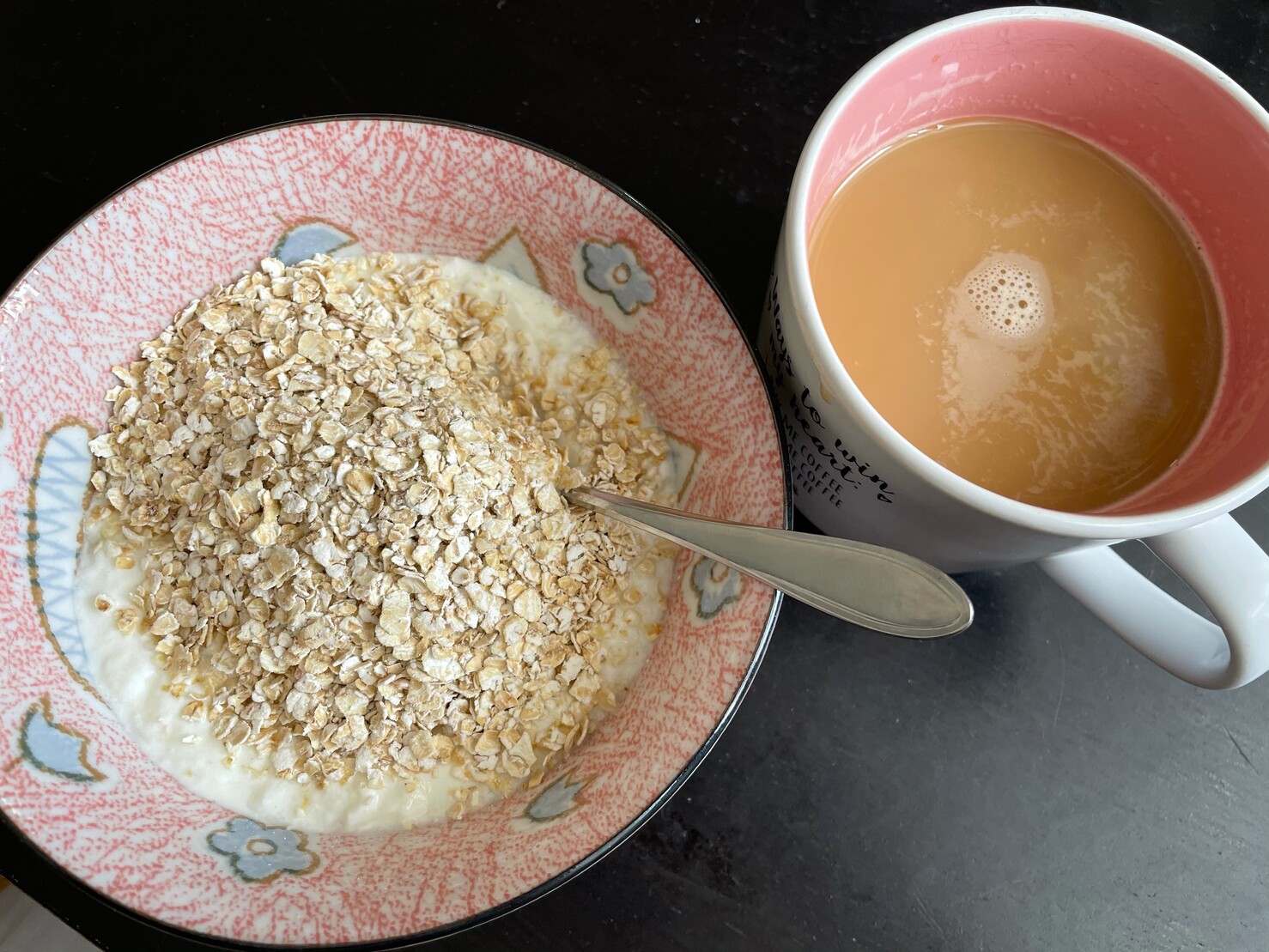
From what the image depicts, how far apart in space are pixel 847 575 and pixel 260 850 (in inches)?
14.7

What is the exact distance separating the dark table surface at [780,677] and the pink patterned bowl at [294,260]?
112 millimetres

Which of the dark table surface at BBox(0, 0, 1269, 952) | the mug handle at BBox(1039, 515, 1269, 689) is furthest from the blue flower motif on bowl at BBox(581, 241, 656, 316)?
the mug handle at BBox(1039, 515, 1269, 689)

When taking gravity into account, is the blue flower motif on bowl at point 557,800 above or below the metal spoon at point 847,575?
below

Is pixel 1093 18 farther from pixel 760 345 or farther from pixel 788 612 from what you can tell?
pixel 788 612

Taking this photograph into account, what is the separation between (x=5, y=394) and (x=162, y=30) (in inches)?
14.3

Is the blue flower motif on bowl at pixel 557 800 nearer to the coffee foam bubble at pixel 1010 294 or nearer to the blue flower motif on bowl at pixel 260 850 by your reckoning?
the blue flower motif on bowl at pixel 260 850

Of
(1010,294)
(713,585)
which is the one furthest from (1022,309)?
(713,585)

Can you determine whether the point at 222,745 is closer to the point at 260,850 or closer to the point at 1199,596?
the point at 260,850

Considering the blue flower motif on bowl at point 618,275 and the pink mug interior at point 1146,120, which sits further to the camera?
the blue flower motif on bowl at point 618,275

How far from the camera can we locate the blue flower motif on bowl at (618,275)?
581mm

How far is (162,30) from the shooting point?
736 mm

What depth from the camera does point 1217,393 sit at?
49 centimetres

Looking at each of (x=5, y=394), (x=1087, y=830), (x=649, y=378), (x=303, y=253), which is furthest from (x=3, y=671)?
(x=1087, y=830)

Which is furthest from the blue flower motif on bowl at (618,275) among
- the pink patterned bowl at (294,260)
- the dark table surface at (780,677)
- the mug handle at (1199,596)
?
the mug handle at (1199,596)
